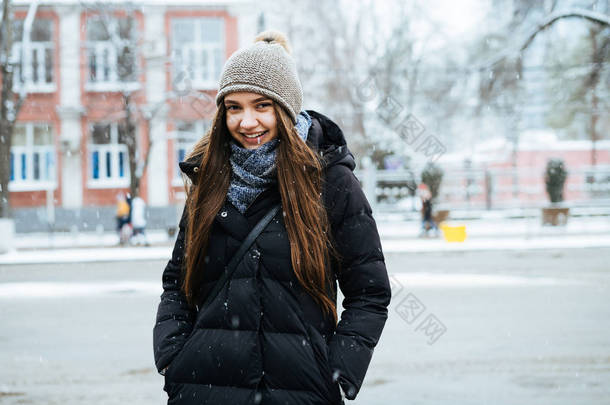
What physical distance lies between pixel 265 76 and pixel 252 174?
1.10 ft

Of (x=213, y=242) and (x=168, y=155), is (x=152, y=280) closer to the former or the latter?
(x=213, y=242)

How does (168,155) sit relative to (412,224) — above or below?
above

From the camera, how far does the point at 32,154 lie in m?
26.4

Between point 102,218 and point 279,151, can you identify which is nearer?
point 279,151

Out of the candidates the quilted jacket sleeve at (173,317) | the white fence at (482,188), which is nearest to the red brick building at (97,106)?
the white fence at (482,188)

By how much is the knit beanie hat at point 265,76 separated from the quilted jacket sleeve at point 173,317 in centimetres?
54

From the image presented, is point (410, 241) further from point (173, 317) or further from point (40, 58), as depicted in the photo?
point (40, 58)

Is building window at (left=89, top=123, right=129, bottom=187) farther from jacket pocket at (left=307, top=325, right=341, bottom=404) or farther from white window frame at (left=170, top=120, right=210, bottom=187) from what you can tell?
jacket pocket at (left=307, top=325, right=341, bottom=404)

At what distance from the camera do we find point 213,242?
2209mm

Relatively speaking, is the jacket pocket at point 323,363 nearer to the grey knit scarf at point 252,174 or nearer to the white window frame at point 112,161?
the grey knit scarf at point 252,174

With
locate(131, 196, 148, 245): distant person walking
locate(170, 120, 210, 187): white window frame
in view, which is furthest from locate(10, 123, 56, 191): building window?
locate(131, 196, 148, 245): distant person walking

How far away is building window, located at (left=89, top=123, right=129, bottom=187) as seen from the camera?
87.2 ft

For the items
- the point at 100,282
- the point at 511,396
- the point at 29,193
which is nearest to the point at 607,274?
the point at 511,396

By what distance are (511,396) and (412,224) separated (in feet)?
60.2
